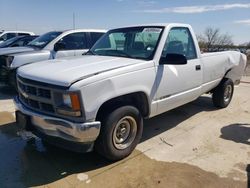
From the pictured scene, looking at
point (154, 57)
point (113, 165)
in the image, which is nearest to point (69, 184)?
point (113, 165)

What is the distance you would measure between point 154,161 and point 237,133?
1956mm

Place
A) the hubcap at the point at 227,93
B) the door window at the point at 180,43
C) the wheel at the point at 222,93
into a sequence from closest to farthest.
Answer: the door window at the point at 180,43 < the wheel at the point at 222,93 < the hubcap at the point at 227,93

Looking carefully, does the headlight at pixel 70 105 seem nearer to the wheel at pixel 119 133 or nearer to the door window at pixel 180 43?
the wheel at pixel 119 133

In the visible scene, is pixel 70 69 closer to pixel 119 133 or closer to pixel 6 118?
pixel 119 133

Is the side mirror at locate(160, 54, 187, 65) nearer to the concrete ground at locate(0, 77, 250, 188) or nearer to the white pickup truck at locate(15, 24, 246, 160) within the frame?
the white pickup truck at locate(15, 24, 246, 160)

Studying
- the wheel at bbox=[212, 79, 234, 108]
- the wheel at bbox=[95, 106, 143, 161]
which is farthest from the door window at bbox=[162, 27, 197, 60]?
the wheel at bbox=[212, 79, 234, 108]

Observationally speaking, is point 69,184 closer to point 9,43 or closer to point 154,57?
point 154,57

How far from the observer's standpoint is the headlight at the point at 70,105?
3.29 m

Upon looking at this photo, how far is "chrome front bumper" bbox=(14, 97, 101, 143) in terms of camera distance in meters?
3.33

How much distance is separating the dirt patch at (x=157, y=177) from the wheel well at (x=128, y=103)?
75 centimetres

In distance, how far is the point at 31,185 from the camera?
341cm

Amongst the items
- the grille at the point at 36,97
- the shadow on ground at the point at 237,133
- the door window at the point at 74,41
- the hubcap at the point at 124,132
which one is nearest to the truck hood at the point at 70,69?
the grille at the point at 36,97

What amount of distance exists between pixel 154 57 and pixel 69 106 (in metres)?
1.59

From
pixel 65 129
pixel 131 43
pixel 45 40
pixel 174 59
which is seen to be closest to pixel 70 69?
pixel 65 129
